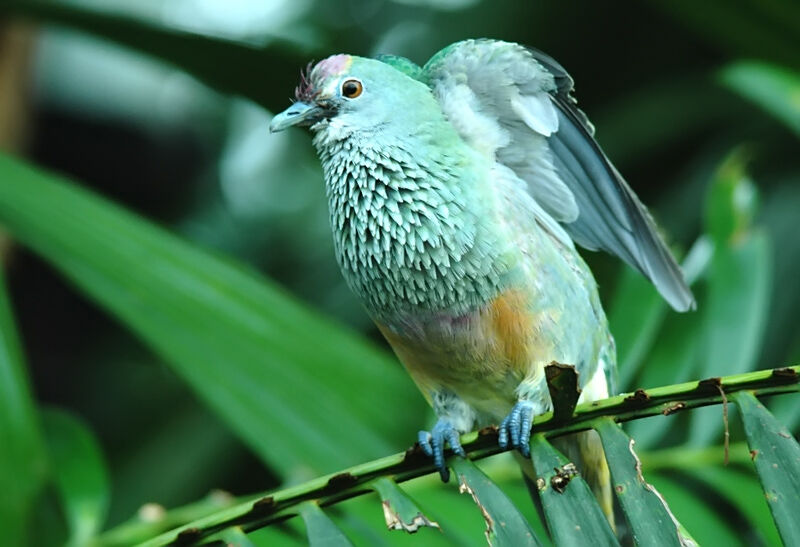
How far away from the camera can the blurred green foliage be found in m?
2.03

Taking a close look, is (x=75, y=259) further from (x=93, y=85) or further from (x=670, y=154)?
(x=93, y=85)

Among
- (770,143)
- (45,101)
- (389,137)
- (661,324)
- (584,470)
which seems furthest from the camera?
(45,101)

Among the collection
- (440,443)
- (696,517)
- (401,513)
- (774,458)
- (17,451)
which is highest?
(17,451)

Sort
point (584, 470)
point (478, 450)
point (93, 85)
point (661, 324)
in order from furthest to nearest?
point (93, 85) < point (661, 324) < point (584, 470) < point (478, 450)

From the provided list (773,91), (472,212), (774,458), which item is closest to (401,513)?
(774,458)

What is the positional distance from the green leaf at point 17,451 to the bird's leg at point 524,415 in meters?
0.90

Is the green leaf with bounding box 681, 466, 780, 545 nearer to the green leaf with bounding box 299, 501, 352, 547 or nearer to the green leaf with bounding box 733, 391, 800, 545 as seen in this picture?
the green leaf with bounding box 733, 391, 800, 545

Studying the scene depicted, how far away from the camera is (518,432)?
152cm

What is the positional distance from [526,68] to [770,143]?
2.05m

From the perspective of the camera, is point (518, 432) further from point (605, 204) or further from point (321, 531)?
point (605, 204)

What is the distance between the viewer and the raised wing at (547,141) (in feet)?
5.64

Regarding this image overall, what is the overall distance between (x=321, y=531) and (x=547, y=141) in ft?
2.92

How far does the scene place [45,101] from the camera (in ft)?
16.4

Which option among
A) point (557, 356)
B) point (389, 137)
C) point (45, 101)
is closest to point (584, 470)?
point (557, 356)
